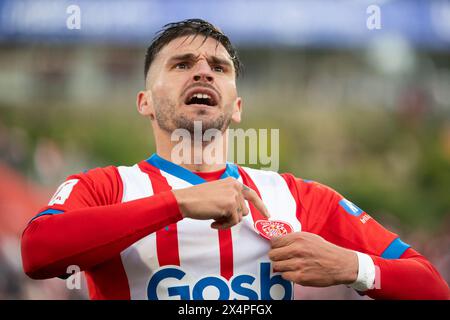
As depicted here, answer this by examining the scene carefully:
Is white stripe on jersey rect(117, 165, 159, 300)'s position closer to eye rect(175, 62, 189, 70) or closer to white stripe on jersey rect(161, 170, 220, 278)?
white stripe on jersey rect(161, 170, 220, 278)

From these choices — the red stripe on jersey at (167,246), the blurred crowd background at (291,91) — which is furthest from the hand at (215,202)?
the blurred crowd background at (291,91)

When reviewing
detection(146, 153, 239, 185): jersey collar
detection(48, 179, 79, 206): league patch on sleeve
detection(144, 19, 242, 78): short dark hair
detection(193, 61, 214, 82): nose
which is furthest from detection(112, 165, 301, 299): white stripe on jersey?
detection(144, 19, 242, 78): short dark hair

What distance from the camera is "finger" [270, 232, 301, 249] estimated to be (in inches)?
84.7

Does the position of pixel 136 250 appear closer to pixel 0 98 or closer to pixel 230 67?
pixel 230 67

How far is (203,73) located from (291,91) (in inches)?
298

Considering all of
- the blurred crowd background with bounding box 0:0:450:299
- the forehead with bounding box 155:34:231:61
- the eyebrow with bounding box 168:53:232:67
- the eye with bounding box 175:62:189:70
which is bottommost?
the blurred crowd background with bounding box 0:0:450:299

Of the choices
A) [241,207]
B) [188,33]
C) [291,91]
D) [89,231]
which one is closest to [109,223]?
[89,231]

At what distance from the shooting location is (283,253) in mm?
2154

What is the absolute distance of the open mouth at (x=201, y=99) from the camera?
8.23 ft

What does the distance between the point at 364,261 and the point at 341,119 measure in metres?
7.70

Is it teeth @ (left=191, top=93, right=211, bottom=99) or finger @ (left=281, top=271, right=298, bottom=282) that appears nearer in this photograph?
finger @ (left=281, top=271, right=298, bottom=282)

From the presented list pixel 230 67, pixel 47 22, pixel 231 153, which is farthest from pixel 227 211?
pixel 47 22

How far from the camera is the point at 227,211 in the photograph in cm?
200

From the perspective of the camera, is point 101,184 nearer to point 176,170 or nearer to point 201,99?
point 176,170
